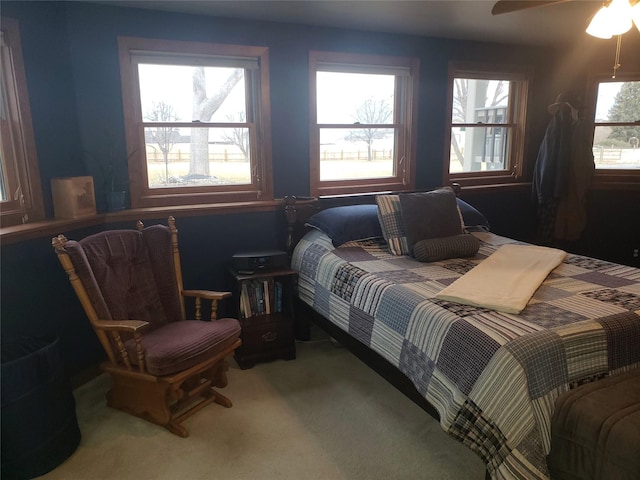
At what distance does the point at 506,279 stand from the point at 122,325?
1.93 m

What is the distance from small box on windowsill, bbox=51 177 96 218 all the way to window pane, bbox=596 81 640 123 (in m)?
4.46

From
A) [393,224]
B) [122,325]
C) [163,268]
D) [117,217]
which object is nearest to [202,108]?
[117,217]

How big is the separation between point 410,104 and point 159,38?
6.62ft

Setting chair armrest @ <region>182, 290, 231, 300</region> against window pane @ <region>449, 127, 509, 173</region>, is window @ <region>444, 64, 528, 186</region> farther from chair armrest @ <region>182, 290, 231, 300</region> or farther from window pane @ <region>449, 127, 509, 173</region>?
chair armrest @ <region>182, 290, 231, 300</region>

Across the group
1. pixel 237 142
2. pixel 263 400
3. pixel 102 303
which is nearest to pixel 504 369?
pixel 263 400

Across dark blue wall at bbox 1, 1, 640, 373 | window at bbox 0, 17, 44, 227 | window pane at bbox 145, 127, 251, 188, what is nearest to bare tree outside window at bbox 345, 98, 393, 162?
dark blue wall at bbox 1, 1, 640, 373

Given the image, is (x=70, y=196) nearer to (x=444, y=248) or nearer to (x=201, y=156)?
(x=201, y=156)

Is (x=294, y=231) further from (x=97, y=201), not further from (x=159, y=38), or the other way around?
(x=159, y=38)

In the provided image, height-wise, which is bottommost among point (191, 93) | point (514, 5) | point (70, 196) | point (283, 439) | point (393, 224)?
point (283, 439)

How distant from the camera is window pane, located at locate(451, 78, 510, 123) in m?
4.13

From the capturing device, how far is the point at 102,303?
2.34 m

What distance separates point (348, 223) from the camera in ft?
10.4

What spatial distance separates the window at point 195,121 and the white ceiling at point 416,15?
251 mm

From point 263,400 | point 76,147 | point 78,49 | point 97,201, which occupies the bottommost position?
point 263,400
